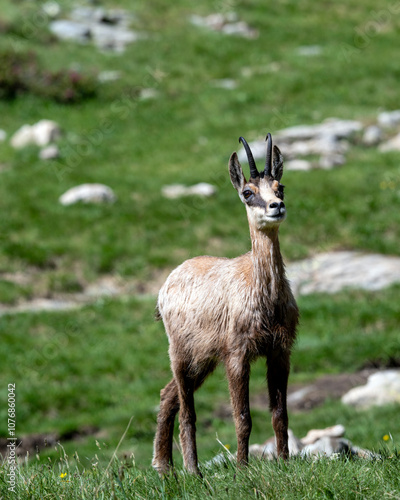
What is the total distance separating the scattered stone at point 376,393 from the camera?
1241 cm

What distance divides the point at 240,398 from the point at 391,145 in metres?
20.1

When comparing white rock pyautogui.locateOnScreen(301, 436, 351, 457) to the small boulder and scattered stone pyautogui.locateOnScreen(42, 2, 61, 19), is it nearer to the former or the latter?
the small boulder

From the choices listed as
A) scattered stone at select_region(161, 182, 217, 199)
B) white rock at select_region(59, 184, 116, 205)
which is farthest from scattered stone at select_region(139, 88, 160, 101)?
white rock at select_region(59, 184, 116, 205)

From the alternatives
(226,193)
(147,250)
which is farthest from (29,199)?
(226,193)

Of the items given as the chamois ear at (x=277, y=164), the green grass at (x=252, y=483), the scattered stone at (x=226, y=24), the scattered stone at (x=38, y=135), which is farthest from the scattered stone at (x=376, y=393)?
the scattered stone at (x=226, y=24)

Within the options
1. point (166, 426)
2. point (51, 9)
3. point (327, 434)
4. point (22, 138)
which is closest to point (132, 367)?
point (327, 434)

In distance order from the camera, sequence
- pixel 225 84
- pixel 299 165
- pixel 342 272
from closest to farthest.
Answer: pixel 342 272, pixel 299 165, pixel 225 84

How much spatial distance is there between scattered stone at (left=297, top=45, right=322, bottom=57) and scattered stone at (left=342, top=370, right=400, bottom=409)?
75.6 feet

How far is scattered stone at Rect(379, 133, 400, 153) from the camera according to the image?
24172mm

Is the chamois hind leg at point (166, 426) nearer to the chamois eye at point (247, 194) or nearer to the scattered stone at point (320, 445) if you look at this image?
the scattered stone at point (320, 445)

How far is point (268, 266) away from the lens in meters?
6.17

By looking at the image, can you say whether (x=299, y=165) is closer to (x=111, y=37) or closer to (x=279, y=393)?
(x=111, y=37)

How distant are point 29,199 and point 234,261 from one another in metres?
16.4

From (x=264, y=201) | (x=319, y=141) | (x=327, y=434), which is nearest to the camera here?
(x=264, y=201)
